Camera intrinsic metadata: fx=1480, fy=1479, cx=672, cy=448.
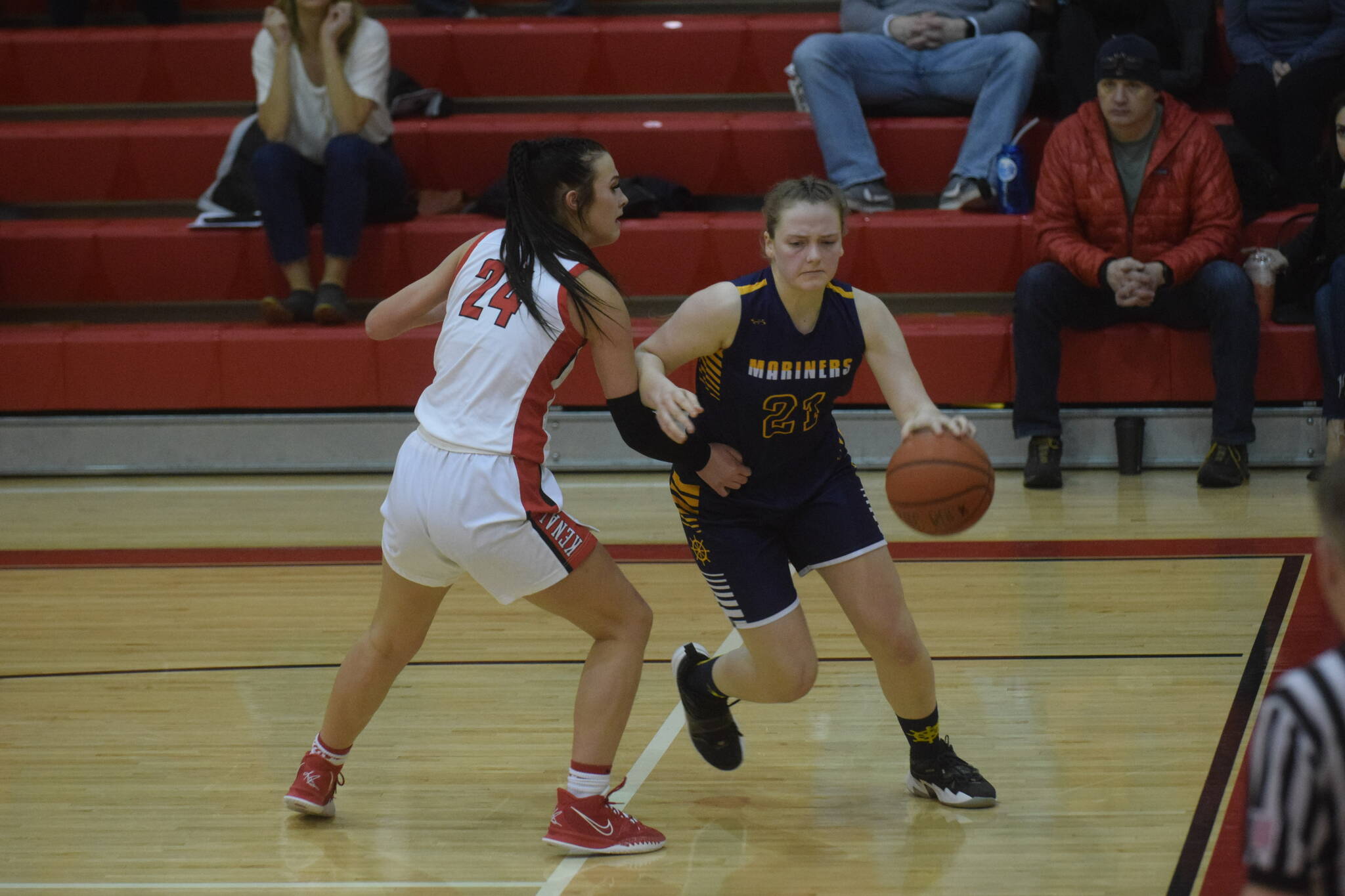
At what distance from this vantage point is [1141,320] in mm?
6684

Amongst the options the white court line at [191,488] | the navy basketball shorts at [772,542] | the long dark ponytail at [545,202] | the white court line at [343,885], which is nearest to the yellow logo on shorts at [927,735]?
the navy basketball shorts at [772,542]

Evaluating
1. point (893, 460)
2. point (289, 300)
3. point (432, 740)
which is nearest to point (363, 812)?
point (432, 740)

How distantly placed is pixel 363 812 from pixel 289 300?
4.32 m

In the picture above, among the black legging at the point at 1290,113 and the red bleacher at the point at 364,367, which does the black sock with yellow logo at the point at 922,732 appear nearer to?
the red bleacher at the point at 364,367

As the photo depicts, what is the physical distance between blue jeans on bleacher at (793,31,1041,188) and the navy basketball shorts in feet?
14.1

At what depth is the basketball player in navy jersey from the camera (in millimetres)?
3197

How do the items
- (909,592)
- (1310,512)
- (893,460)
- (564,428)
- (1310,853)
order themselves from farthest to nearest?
1. (564,428)
2. (1310,512)
3. (909,592)
4. (893,460)
5. (1310,853)

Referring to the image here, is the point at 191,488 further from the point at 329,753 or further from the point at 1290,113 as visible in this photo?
the point at 1290,113

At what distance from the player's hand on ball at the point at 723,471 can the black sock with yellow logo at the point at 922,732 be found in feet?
2.15

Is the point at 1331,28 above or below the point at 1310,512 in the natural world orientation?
above

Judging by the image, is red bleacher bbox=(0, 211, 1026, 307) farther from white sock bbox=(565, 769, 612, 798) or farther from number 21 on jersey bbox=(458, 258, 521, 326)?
white sock bbox=(565, 769, 612, 798)

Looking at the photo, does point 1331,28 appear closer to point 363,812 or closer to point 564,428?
point 564,428

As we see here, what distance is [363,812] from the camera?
11.2 feet

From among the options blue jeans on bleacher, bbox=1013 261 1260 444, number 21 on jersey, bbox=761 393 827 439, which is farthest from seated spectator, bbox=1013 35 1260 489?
number 21 on jersey, bbox=761 393 827 439
